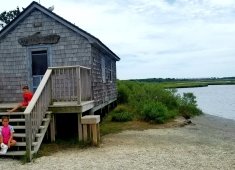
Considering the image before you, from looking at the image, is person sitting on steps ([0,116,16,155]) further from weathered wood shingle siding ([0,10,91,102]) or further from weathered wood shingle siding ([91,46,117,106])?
weathered wood shingle siding ([91,46,117,106])

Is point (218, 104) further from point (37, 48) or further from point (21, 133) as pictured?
point (21, 133)

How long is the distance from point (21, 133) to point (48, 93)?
5.29ft

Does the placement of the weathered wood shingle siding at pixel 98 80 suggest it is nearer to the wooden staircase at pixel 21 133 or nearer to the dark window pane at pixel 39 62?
the dark window pane at pixel 39 62

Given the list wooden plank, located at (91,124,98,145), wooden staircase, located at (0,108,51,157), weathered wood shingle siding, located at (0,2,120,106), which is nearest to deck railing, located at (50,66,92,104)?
weathered wood shingle siding, located at (0,2,120,106)

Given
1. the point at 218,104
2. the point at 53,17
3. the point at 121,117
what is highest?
the point at 53,17

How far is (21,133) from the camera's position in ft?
39.1

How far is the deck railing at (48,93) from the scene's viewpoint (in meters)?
10.7

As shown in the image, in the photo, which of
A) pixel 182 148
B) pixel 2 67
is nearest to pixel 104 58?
pixel 2 67

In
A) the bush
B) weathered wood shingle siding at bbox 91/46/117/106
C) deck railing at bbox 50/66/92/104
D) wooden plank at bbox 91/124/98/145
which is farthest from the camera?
A: the bush

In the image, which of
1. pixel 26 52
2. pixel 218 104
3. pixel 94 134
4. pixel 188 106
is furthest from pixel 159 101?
pixel 218 104

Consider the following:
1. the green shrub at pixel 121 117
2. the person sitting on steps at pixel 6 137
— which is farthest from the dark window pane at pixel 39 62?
the person sitting on steps at pixel 6 137

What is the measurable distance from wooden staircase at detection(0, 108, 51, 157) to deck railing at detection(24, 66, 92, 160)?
19 centimetres

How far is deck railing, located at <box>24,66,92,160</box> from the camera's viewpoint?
10664 mm

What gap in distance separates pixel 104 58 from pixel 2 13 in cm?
2140
